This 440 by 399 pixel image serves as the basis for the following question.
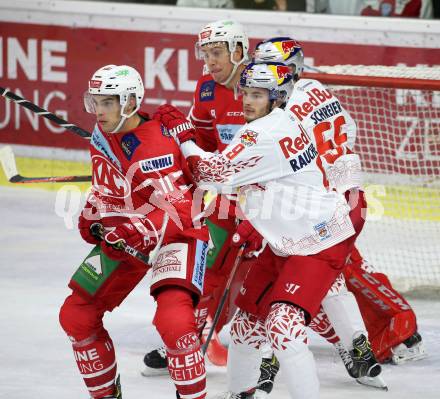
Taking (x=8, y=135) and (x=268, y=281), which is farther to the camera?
(x=8, y=135)

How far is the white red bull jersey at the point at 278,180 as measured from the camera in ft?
14.1

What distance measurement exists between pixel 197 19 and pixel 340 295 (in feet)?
13.2

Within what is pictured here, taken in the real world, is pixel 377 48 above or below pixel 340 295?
above

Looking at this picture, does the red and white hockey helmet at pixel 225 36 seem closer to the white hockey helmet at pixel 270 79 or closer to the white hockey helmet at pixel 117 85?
the white hockey helmet at pixel 270 79

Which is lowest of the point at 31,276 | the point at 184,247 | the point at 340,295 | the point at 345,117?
the point at 31,276

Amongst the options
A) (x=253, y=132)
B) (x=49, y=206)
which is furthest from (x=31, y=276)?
(x=253, y=132)

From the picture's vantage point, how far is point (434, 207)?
7.16 m

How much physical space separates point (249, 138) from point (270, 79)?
0.23 m

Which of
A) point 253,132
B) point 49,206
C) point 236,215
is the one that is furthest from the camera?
point 49,206

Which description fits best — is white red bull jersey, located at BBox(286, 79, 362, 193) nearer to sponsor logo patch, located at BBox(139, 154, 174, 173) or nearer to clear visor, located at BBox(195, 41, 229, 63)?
clear visor, located at BBox(195, 41, 229, 63)

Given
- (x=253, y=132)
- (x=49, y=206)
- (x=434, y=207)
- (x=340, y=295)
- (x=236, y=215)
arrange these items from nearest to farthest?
(x=253, y=132) → (x=340, y=295) → (x=236, y=215) → (x=434, y=207) → (x=49, y=206)

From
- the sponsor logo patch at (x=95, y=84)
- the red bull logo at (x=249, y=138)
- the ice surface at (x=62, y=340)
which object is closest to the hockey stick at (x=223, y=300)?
the ice surface at (x=62, y=340)

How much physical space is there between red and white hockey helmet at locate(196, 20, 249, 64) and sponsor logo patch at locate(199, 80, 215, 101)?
0.41 feet

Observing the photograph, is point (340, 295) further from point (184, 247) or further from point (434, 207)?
point (434, 207)
